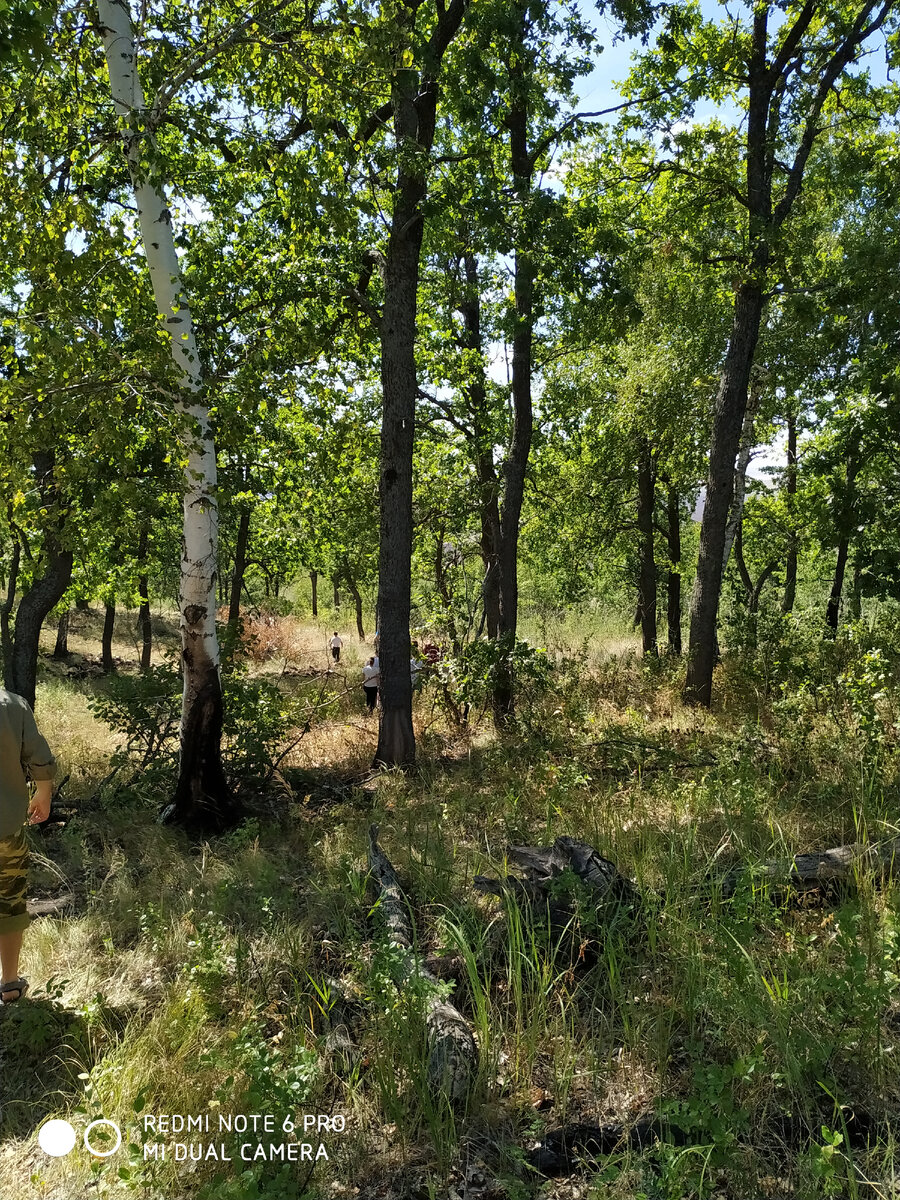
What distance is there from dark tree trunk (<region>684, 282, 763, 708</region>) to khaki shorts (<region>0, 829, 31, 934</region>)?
8.10 m

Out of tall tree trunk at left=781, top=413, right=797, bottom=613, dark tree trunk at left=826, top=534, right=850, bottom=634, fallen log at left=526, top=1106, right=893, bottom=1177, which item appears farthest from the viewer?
tall tree trunk at left=781, top=413, right=797, bottom=613

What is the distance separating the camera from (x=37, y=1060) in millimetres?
3396

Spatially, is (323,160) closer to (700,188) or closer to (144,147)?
(144,147)

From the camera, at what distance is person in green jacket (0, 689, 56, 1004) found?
3.88 m

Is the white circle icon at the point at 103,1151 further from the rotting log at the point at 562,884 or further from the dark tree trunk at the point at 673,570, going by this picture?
the dark tree trunk at the point at 673,570

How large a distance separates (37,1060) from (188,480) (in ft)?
14.2

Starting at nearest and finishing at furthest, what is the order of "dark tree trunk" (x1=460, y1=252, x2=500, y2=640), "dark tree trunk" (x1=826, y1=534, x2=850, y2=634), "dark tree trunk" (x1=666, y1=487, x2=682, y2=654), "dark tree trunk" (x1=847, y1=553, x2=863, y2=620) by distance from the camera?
"dark tree trunk" (x1=847, y1=553, x2=863, y2=620) → "dark tree trunk" (x1=460, y1=252, x2=500, y2=640) → "dark tree trunk" (x1=826, y1=534, x2=850, y2=634) → "dark tree trunk" (x1=666, y1=487, x2=682, y2=654)

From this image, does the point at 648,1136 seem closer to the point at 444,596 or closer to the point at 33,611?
the point at 33,611

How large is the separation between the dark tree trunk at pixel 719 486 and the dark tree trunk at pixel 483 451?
10.4ft

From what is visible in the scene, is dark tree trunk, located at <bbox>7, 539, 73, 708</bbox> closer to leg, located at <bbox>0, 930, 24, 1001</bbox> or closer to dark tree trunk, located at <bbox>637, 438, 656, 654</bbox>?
leg, located at <bbox>0, 930, 24, 1001</bbox>

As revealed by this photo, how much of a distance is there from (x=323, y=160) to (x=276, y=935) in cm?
581

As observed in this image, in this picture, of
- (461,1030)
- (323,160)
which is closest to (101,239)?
(323,160)

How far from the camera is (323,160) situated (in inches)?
230

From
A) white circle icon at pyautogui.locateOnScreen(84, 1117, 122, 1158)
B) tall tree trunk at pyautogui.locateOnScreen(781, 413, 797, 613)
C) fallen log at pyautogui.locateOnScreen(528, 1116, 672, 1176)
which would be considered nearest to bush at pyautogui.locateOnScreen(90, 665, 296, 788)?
white circle icon at pyautogui.locateOnScreen(84, 1117, 122, 1158)
